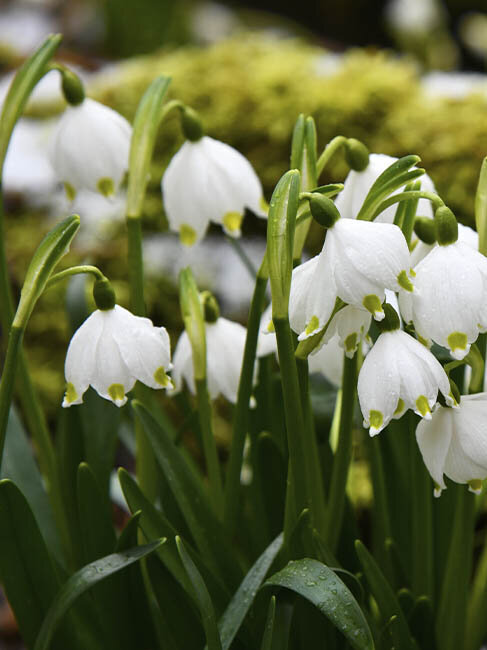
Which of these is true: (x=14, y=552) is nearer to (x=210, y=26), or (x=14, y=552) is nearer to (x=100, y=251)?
(x=100, y=251)

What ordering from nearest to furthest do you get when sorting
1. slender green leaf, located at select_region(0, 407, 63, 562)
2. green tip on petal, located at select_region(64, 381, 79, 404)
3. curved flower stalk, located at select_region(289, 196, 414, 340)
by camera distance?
curved flower stalk, located at select_region(289, 196, 414, 340)
green tip on petal, located at select_region(64, 381, 79, 404)
slender green leaf, located at select_region(0, 407, 63, 562)

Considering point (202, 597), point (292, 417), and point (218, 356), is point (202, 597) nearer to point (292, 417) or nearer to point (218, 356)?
point (292, 417)

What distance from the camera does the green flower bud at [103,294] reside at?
2.40 ft

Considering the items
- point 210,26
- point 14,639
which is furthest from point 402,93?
point 210,26

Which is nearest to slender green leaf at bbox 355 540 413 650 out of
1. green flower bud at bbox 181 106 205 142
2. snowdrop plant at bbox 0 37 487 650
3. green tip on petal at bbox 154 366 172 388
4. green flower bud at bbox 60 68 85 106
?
snowdrop plant at bbox 0 37 487 650

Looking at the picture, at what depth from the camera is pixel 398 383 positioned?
0.64 metres

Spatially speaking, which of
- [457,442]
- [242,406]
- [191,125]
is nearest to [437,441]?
[457,442]

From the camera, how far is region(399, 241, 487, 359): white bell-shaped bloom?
635mm

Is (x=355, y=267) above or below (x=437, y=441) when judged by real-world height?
above

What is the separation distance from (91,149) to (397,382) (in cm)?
46

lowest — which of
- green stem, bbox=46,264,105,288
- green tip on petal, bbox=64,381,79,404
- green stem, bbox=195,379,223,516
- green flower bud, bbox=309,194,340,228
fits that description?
green stem, bbox=195,379,223,516

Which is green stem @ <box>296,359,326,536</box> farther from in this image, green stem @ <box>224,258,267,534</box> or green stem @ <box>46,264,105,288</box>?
green stem @ <box>46,264,105,288</box>

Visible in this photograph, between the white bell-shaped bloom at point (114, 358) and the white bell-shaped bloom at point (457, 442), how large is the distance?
0.74 feet

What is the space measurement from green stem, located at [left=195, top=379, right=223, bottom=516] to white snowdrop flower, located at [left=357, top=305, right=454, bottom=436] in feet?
0.97
